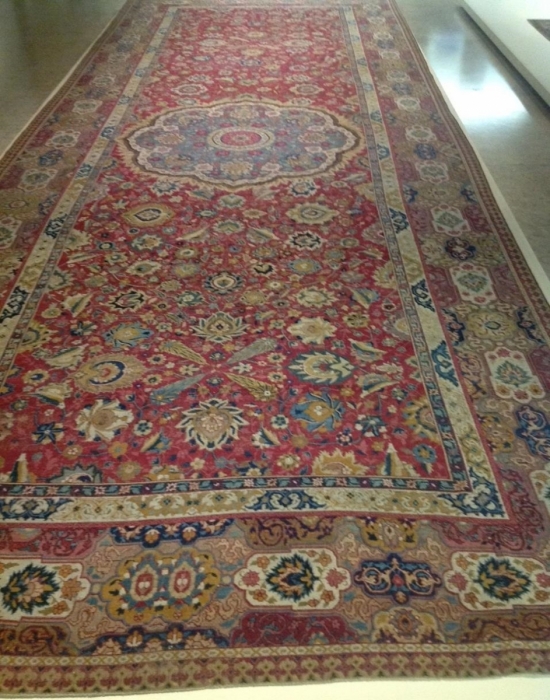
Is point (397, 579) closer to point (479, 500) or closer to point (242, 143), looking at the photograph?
point (479, 500)

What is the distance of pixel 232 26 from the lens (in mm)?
5176

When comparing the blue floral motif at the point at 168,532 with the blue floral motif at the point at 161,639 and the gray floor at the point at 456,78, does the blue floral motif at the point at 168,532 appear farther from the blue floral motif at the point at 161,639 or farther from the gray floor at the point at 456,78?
the gray floor at the point at 456,78

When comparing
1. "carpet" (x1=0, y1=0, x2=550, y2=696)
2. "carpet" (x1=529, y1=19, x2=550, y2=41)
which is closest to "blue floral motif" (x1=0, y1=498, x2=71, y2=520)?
"carpet" (x1=0, y1=0, x2=550, y2=696)

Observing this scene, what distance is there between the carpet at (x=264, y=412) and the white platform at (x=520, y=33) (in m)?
1.08

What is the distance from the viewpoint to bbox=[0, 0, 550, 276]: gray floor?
3.20m

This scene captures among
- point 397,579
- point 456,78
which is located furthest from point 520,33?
point 397,579

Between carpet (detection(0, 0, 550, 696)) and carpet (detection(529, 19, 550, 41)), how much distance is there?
187cm

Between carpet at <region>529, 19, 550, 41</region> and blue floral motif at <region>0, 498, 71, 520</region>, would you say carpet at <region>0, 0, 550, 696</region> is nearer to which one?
blue floral motif at <region>0, 498, 71, 520</region>

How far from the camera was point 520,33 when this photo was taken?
4770 millimetres

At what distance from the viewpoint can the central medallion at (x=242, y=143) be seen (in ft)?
10.6

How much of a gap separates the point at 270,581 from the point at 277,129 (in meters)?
2.75

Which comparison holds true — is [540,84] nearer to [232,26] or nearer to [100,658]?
[232,26]

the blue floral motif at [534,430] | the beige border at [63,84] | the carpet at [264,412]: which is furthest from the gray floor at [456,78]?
the blue floral motif at [534,430]

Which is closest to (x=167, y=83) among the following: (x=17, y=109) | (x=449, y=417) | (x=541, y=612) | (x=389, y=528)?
(x=17, y=109)
